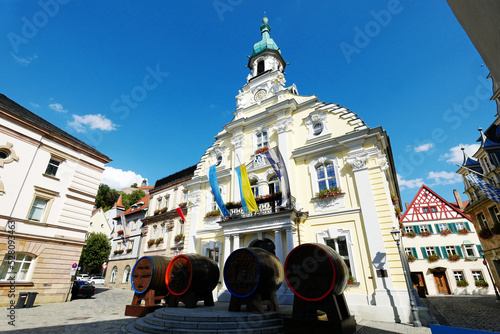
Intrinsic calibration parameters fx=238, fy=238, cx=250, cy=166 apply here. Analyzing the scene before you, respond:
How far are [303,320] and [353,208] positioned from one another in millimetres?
6706

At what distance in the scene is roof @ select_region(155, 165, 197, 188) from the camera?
90.6 feet

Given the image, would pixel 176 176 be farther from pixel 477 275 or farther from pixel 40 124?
pixel 477 275

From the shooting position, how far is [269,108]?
1725 centimetres

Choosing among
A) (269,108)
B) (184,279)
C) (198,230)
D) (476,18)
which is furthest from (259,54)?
(476,18)

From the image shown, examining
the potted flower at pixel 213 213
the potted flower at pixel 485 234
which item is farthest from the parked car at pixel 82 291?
the potted flower at pixel 485 234

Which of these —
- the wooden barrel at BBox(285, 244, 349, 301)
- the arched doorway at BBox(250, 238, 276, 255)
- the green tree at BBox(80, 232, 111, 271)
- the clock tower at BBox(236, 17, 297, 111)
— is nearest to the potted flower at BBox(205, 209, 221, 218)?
the arched doorway at BBox(250, 238, 276, 255)

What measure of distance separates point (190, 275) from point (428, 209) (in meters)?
30.6

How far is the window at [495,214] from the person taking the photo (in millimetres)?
19406

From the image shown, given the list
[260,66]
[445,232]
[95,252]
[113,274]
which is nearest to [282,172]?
[260,66]

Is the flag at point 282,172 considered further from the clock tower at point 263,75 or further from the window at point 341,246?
the clock tower at point 263,75

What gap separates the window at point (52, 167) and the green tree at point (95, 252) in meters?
19.3

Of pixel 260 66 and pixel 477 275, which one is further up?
pixel 260 66

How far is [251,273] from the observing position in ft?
28.9

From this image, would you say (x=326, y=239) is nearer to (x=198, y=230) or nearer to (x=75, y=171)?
(x=198, y=230)
